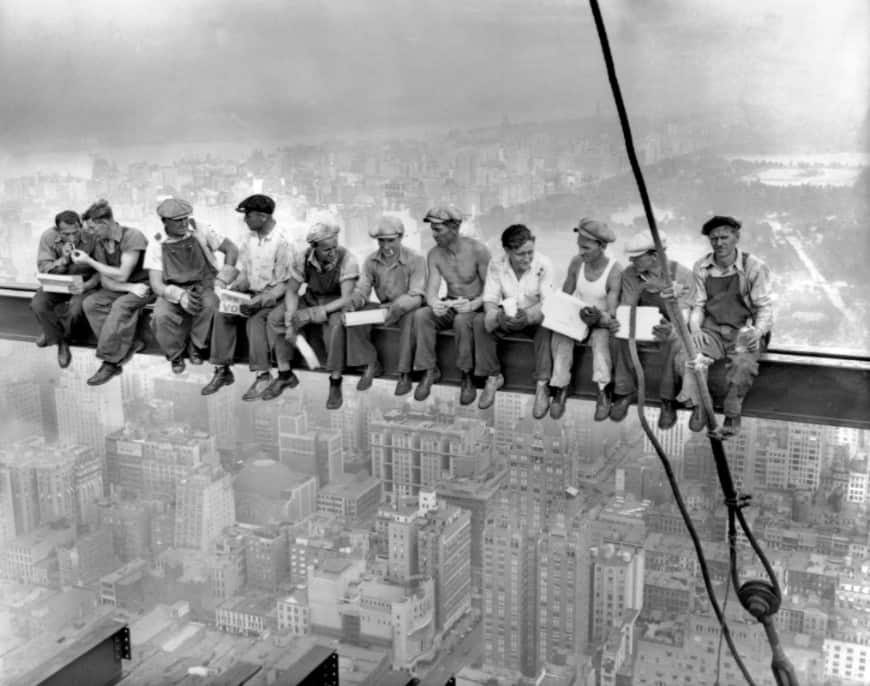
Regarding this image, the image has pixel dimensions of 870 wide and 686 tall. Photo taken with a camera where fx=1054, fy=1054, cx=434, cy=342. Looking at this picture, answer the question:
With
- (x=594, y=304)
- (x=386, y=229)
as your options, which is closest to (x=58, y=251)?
(x=386, y=229)

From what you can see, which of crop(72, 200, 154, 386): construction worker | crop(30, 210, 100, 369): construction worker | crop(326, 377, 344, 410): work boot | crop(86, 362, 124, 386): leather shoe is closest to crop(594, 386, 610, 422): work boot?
crop(326, 377, 344, 410): work boot

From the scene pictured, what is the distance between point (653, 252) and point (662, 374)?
2.53 feet

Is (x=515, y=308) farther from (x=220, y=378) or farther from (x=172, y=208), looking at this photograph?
(x=172, y=208)

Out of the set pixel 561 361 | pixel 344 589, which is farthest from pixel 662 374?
pixel 344 589

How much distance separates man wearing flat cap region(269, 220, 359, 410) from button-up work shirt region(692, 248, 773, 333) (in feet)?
7.48

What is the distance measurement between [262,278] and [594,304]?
2345 millimetres

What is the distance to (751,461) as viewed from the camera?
10688mm

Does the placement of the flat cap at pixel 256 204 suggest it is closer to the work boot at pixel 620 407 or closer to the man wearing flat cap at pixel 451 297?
the man wearing flat cap at pixel 451 297

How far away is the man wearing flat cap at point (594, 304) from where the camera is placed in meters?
6.44

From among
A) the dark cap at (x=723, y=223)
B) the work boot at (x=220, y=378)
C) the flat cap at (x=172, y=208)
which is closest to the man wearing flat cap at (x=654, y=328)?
the dark cap at (x=723, y=223)

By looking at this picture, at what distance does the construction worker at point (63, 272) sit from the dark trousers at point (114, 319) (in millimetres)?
127

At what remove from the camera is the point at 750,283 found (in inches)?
246

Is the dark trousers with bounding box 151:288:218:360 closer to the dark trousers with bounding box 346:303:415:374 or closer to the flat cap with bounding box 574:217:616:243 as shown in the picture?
the dark trousers with bounding box 346:303:415:374

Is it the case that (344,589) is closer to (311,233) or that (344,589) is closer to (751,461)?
(751,461)
